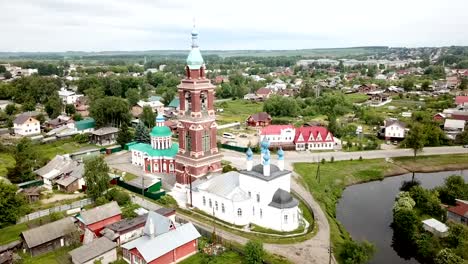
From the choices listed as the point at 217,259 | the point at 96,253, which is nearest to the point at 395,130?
the point at 217,259

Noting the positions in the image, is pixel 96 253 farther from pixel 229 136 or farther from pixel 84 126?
pixel 84 126

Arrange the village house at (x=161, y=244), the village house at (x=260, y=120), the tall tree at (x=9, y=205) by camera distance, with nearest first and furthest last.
A: the village house at (x=161, y=244) < the tall tree at (x=9, y=205) < the village house at (x=260, y=120)

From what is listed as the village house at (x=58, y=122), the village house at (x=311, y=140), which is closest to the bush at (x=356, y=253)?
the village house at (x=311, y=140)

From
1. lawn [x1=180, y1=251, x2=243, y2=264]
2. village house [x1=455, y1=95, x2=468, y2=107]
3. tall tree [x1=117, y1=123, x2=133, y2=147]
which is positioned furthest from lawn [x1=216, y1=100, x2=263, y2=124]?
lawn [x1=180, y1=251, x2=243, y2=264]

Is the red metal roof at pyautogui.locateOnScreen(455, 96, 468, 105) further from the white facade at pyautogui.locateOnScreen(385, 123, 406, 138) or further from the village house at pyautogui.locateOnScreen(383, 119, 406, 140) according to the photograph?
the white facade at pyautogui.locateOnScreen(385, 123, 406, 138)

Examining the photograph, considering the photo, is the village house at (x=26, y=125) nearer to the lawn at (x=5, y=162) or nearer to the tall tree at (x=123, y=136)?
the lawn at (x=5, y=162)

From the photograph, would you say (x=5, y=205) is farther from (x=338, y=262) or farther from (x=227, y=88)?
(x=227, y=88)
